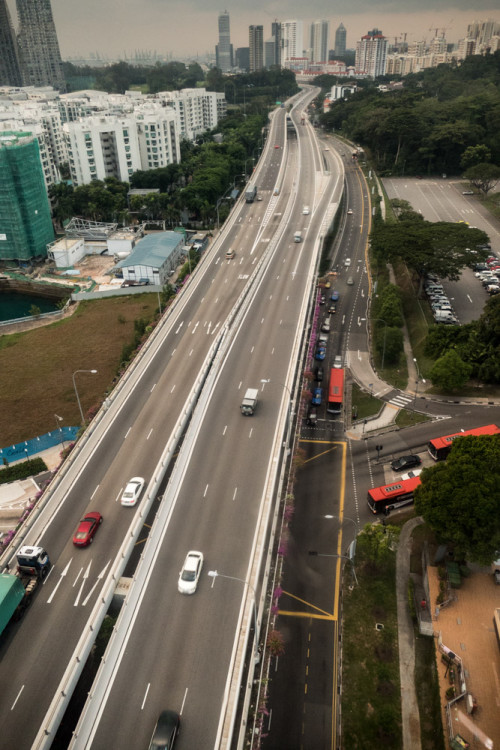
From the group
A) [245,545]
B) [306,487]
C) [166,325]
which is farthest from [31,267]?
[245,545]

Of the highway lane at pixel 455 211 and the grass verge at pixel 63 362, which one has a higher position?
the highway lane at pixel 455 211

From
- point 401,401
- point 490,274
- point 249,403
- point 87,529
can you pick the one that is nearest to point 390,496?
point 249,403

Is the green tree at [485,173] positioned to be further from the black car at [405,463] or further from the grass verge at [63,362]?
the black car at [405,463]

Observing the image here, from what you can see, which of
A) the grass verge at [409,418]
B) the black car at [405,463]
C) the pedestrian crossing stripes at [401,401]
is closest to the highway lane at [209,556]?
the black car at [405,463]

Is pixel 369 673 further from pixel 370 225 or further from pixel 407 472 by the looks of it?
pixel 370 225

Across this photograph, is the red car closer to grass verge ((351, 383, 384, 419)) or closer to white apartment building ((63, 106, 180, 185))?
grass verge ((351, 383, 384, 419))

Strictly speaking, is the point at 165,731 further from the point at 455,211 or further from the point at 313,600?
the point at 455,211
